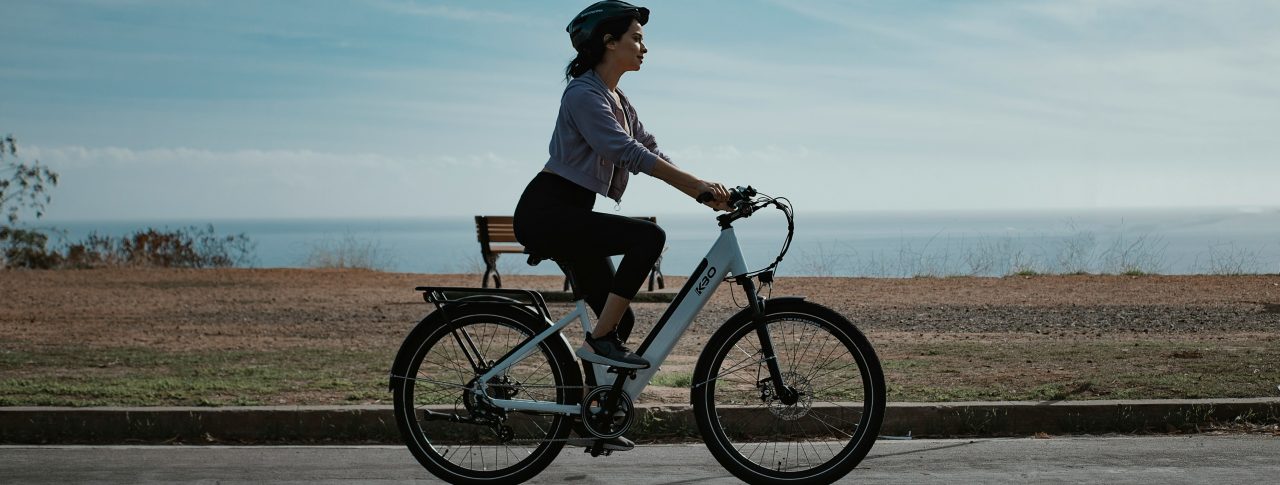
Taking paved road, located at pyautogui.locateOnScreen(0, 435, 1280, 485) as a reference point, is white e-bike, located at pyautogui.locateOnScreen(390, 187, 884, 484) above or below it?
above

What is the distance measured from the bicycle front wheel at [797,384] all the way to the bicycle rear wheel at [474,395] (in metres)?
0.59

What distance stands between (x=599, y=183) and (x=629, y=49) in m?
0.56

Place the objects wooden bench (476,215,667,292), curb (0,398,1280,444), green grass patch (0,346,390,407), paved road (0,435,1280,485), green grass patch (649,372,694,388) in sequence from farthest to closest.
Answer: wooden bench (476,215,667,292) < green grass patch (649,372,694,388) < green grass patch (0,346,390,407) < curb (0,398,1280,444) < paved road (0,435,1280,485)

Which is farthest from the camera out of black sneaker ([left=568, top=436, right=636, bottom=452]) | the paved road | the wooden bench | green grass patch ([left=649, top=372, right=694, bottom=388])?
the wooden bench

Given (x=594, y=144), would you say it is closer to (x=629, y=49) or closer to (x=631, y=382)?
(x=629, y=49)

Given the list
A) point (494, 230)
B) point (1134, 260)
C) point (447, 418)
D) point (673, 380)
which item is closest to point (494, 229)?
point (494, 230)

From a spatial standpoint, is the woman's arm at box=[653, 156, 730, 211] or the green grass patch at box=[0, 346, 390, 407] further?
the green grass patch at box=[0, 346, 390, 407]

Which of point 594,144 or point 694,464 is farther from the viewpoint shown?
point 694,464

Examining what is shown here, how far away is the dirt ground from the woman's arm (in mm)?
2540

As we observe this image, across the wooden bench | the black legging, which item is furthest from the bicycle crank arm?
the wooden bench

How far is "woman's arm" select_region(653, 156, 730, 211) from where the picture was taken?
15.8 ft

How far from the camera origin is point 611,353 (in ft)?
16.5

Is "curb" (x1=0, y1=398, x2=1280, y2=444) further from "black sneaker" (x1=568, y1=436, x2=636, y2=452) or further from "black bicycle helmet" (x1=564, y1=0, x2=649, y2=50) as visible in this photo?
"black bicycle helmet" (x1=564, y1=0, x2=649, y2=50)

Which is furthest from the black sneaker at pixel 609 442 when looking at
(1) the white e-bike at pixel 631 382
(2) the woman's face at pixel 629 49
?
(2) the woman's face at pixel 629 49
